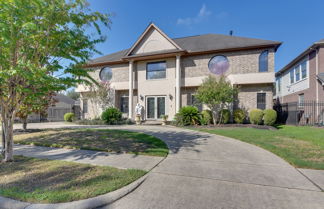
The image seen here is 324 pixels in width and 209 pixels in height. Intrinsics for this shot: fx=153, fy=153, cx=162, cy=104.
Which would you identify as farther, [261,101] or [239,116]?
[261,101]

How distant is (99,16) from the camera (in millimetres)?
4777

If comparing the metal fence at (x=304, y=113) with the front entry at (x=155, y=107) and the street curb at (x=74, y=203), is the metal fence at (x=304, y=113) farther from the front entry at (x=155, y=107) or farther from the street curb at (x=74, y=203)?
the street curb at (x=74, y=203)

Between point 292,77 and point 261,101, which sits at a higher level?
point 292,77

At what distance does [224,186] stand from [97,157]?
3.74m

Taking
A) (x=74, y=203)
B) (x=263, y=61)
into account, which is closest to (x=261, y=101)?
(x=263, y=61)

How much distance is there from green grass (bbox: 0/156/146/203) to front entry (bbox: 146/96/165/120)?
1056 centimetres

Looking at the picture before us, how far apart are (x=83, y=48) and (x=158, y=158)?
14.0 ft

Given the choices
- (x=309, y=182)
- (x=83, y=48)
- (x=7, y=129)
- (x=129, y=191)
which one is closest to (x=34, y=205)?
(x=129, y=191)

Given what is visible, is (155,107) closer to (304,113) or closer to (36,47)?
(36,47)

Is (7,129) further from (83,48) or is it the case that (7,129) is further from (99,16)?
(99,16)

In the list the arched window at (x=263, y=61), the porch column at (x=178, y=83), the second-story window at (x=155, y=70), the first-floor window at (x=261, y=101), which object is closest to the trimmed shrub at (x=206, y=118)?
the porch column at (x=178, y=83)

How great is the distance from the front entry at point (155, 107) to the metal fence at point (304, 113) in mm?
10958

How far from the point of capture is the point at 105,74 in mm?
17109

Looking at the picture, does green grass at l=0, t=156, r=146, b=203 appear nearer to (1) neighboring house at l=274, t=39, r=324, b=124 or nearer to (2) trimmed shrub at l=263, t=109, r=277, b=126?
(2) trimmed shrub at l=263, t=109, r=277, b=126
